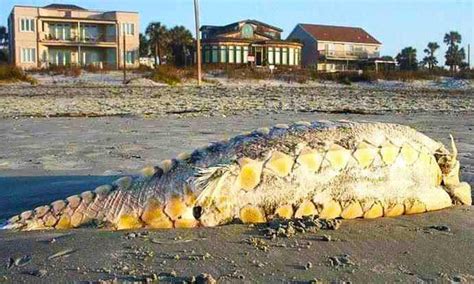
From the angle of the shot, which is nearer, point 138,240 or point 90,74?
point 138,240

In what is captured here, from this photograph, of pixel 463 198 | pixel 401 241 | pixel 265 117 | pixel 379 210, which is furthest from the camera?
pixel 265 117

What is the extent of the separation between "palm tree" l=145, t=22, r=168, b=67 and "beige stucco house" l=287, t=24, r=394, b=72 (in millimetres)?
17660

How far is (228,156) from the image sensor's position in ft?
8.96

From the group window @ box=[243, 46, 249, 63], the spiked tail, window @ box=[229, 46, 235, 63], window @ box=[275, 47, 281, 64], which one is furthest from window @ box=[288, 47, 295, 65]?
the spiked tail

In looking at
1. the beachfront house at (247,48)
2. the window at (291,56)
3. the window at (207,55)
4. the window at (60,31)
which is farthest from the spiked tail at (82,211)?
the window at (291,56)

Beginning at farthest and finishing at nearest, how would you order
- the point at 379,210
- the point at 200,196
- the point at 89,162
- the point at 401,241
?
the point at 89,162 → the point at 379,210 → the point at 200,196 → the point at 401,241

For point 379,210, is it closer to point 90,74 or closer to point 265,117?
point 265,117

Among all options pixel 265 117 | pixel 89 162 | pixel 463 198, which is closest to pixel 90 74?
pixel 265 117

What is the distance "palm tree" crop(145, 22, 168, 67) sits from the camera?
6397 centimetres

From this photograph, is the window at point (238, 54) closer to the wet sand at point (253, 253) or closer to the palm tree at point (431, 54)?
the palm tree at point (431, 54)

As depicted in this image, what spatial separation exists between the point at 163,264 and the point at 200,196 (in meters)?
0.66

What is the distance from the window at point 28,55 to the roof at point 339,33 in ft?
109

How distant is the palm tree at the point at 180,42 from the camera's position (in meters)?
60.0

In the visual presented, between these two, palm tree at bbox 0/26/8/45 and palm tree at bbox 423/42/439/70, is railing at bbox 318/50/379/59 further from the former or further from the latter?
palm tree at bbox 0/26/8/45
